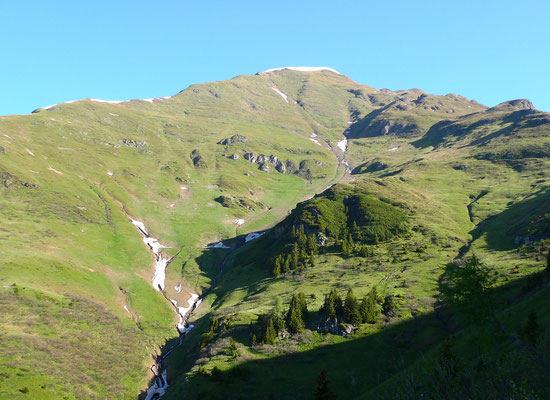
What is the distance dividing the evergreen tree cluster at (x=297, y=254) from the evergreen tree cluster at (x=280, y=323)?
4895cm

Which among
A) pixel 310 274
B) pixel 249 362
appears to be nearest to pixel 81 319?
pixel 249 362

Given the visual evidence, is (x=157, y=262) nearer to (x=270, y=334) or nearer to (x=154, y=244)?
(x=154, y=244)

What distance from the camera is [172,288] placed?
15200 cm

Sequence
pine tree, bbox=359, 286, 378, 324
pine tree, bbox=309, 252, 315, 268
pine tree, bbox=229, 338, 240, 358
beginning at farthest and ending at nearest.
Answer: pine tree, bbox=309, 252, 315, 268, pine tree, bbox=359, 286, 378, 324, pine tree, bbox=229, 338, 240, 358

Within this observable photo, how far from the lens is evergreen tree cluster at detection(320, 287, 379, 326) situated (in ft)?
231

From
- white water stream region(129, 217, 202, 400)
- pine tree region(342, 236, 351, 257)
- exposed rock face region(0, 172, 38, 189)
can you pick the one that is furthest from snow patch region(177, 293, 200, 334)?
exposed rock face region(0, 172, 38, 189)

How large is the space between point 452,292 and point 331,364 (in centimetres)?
3408

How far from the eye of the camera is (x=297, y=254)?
13538 cm

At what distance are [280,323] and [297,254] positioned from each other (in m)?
60.9

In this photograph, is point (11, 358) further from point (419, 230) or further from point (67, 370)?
point (419, 230)

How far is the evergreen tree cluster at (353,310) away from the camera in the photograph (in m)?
70.3

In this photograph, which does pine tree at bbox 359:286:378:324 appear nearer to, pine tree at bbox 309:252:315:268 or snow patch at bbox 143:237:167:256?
pine tree at bbox 309:252:315:268

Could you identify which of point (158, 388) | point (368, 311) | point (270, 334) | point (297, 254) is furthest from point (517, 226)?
point (158, 388)

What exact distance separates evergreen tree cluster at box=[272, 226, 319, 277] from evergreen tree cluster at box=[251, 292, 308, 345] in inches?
1927
